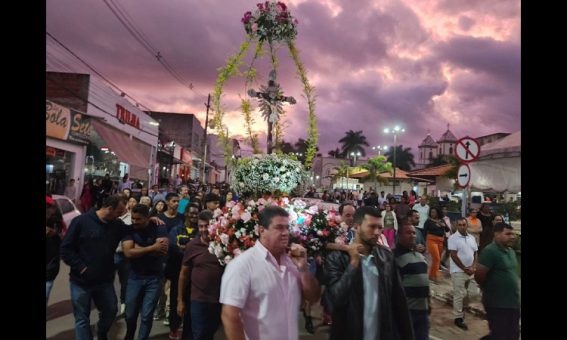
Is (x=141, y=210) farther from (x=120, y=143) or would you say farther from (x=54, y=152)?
(x=120, y=143)

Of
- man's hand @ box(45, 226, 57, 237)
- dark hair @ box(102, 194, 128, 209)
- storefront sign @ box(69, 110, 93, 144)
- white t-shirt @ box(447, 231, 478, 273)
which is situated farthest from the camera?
storefront sign @ box(69, 110, 93, 144)

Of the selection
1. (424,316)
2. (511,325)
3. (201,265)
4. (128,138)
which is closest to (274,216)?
(201,265)

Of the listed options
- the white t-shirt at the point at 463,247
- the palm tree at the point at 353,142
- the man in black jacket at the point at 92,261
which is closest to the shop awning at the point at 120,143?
the man in black jacket at the point at 92,261

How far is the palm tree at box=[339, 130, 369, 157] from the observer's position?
84.3 m

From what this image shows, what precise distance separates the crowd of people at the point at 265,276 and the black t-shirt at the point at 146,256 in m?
0.01

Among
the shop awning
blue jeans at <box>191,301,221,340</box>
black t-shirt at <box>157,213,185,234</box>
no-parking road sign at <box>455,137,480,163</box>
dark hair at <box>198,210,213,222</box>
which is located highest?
the shop awning

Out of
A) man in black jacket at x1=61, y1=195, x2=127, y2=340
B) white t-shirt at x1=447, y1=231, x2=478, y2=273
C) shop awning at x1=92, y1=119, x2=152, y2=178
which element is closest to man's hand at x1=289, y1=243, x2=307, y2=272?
man in black jacket at x1=61, y1=195, x2=127, y2=340

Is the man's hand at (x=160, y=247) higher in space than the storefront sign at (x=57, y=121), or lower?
lower

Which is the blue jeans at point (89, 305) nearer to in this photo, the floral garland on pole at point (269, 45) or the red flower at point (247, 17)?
the floral garland on pole at point (269, 45)

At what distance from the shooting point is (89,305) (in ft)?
13.9

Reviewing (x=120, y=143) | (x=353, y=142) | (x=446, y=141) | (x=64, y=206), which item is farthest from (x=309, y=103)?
(x=446, y=141)

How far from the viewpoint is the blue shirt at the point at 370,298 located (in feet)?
10.4

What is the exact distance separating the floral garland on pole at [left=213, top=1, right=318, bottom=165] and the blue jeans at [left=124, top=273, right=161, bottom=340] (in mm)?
2309

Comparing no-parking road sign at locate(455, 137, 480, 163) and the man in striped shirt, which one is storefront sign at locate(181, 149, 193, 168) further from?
the man in striped shirt
